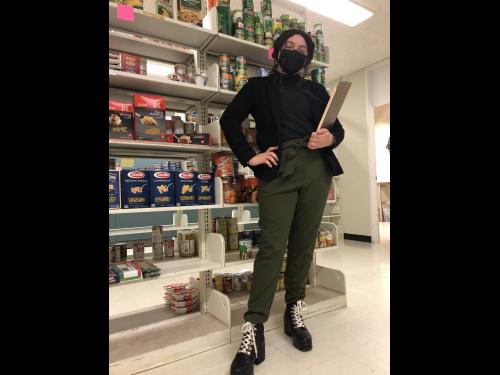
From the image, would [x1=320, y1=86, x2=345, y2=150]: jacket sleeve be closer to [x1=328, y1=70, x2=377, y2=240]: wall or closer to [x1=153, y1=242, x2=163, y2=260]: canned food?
[x1=153, y1=242, x2=163, y2=260]: canned food

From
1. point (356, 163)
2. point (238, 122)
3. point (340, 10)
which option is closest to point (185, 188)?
point (238, 122)

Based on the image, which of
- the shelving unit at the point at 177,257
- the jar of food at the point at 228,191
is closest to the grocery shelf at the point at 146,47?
the shelving unit at the point at 177,257

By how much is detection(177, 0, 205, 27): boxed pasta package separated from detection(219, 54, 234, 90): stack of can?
0.27 m

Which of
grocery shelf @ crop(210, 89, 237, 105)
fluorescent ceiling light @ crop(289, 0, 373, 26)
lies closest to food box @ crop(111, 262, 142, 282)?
grocery shelf @ crop(210, 89, 237, 105)

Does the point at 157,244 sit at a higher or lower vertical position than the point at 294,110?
lower

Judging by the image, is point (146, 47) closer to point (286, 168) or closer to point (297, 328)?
point (286, 168)

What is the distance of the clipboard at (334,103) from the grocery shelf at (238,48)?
0.84 metres

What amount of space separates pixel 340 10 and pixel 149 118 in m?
2.95

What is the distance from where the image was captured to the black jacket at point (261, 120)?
1598mm

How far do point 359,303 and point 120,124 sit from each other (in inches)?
82.3

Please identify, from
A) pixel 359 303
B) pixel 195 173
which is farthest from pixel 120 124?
pixel 359 303

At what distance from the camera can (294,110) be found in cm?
169

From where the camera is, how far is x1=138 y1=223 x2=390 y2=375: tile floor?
57.4 inches
